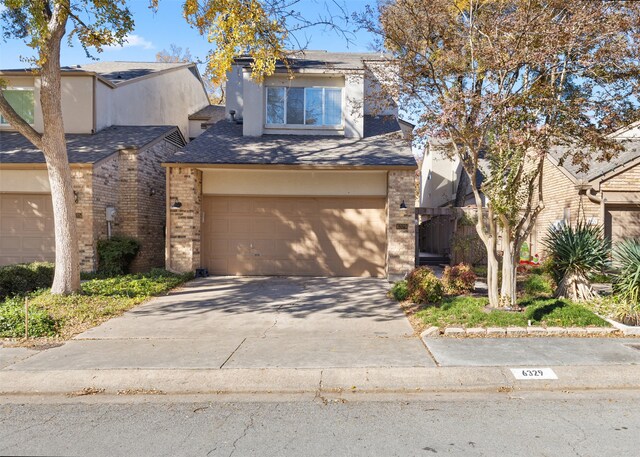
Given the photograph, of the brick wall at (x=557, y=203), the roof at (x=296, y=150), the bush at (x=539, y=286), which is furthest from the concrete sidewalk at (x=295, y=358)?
the brick wall at (x=557, y=203)

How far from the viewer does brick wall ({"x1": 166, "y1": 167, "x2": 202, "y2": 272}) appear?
41.8 ft

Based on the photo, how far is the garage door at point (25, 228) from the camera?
1315 centimetres

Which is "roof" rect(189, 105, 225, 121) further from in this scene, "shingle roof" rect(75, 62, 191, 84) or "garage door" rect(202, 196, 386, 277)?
"garage door" rect(202, 196, 386, 277)

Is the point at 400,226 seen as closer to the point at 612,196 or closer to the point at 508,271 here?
the point at 508,271

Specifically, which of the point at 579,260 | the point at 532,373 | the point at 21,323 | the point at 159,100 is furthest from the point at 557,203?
the point at 159,100

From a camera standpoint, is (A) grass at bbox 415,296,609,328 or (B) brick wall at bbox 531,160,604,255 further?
(B) brick wall at bbox 531,160,604,255

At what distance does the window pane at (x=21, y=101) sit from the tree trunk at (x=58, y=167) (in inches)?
275

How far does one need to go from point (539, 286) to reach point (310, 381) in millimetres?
6876

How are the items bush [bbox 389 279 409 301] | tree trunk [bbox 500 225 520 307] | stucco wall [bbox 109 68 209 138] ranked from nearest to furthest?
tree trunk [bbox 500 225 520 307] < bush [bbox 389 279 409 301] < stucco wall [bbox 109 68 209 138]

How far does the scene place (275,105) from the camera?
14875 millimetres

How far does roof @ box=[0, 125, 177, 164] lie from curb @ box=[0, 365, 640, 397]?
8.72 m

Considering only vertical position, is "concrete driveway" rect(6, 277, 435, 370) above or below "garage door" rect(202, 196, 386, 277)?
below

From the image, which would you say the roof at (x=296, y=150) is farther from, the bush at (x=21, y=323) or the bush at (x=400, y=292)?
the bush at (x=21, y=323)

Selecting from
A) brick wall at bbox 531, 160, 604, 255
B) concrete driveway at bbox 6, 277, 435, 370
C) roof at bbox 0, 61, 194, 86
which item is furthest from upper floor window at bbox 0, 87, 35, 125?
brick wall at bbox 531, 160, 604, 255
